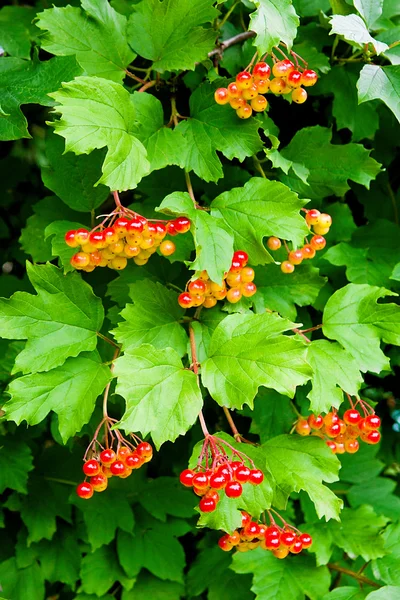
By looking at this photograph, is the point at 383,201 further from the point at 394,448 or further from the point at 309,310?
the point at 394,448

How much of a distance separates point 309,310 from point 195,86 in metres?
0.68

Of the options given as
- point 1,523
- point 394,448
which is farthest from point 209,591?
point 394,448

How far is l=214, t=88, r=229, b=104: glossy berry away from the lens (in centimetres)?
124

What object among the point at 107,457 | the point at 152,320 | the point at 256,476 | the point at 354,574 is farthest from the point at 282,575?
the point at 152,320

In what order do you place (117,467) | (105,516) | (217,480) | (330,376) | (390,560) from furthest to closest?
(105,516)
(390,560)
(330,376)
(117,467)
(217,480)

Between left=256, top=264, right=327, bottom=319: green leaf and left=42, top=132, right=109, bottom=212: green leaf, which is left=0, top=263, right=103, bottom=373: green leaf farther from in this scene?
left=256, top=264, right=327, bottom=319: green leaf

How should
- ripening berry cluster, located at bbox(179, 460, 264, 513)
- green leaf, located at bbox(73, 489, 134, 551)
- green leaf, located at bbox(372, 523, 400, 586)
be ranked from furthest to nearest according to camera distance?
1. green leaf, located at bbox(73, 489, 134, 551)
2. green leaf, located at bbox(372, 523, 400, 586)
3. ripening berry cluster, located at bbox(179, 460, 264, 513)

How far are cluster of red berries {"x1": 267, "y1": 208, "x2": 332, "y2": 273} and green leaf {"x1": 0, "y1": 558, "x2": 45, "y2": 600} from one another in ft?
3.80

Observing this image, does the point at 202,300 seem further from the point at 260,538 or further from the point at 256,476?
the point at 260,538

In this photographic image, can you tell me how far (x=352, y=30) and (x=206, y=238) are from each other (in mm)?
543

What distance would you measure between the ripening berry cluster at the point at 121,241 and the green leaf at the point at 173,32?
0.37 meters

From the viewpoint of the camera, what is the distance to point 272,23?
1.13 meters

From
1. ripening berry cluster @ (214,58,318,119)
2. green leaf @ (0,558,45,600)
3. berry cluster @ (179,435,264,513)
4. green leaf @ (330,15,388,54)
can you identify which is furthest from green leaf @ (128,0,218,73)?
green leaf @ (0,558,45,600)

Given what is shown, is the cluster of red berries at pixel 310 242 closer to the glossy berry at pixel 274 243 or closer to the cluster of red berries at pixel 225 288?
the glossy berry at pixel 274 243
